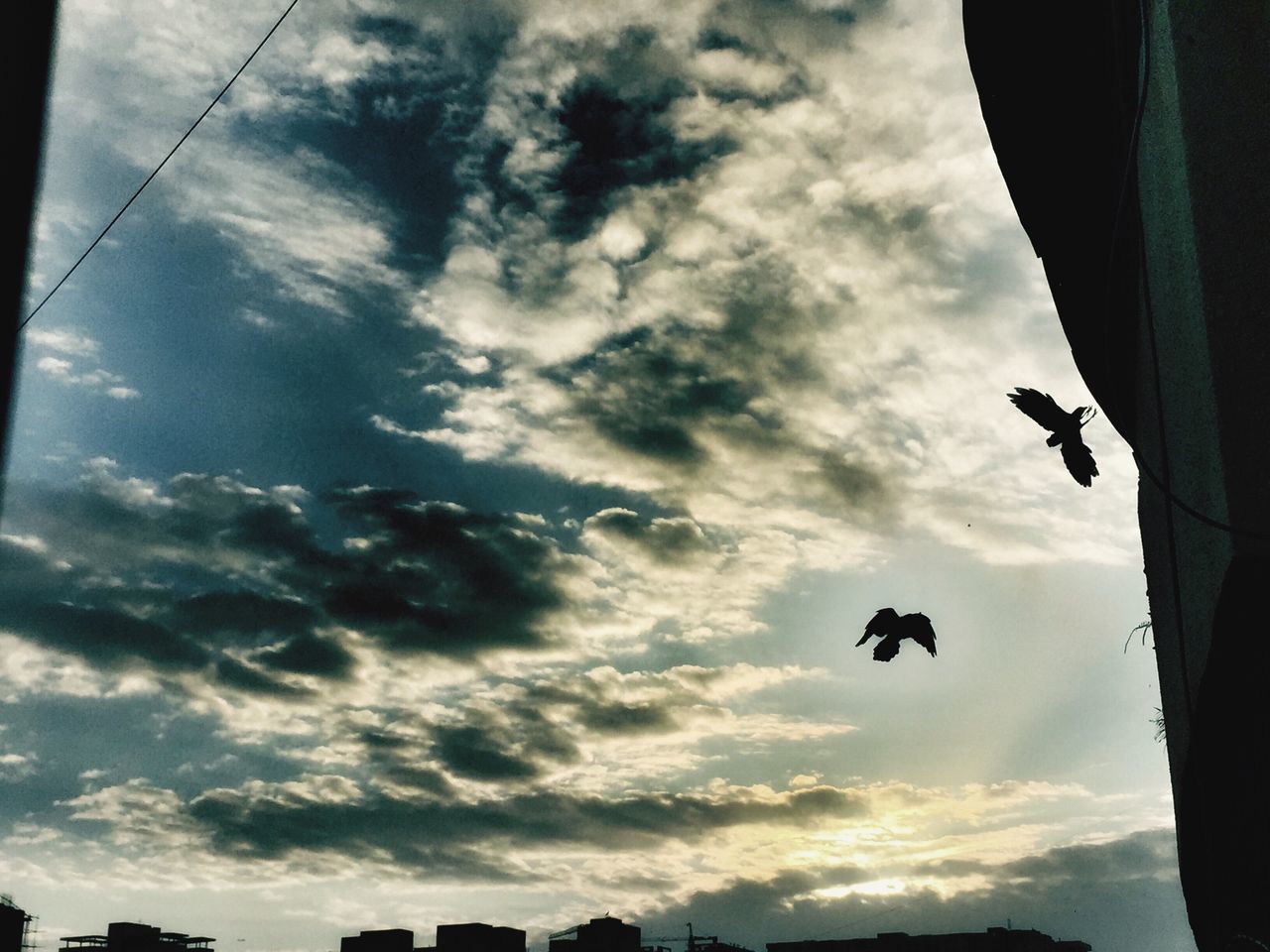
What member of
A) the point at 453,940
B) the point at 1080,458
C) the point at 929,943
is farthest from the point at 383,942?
the point at 1080,458

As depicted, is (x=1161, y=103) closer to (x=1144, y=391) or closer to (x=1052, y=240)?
(x=1144, y=391)

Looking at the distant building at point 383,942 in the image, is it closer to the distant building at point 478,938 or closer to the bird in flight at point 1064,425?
the distant building at point 478,938

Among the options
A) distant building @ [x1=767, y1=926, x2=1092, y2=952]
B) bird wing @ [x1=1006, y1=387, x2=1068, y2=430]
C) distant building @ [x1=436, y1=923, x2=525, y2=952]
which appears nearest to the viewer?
bird wing @ [x1=1006, y1=387, x2=1068, y2=430]

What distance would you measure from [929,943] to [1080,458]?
48430mm

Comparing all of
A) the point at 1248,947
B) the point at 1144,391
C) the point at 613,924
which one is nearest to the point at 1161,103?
the point at 1144,391

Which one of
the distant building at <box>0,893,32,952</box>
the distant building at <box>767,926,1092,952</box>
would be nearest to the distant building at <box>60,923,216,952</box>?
the distant building at <box>0,893,32,952</box>

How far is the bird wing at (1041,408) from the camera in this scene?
4.29 m

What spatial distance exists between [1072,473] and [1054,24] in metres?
2.06

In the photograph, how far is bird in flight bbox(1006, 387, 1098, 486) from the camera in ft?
14.1

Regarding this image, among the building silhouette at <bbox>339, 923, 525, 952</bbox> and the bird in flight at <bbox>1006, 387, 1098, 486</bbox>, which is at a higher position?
the bird in flight at <bbox>1006, 387, 1098, 486</bbox>

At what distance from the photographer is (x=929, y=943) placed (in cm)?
4656

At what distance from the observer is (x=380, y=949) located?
110 ft

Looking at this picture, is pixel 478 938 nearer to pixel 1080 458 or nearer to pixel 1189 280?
pixel 1080 458

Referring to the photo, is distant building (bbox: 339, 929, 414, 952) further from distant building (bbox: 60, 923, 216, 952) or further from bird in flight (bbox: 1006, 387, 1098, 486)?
bird in flight (bbox: 1006, 387, 1098, 486)
